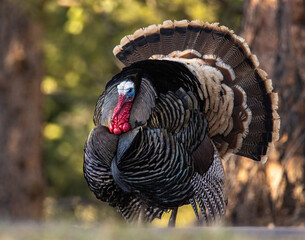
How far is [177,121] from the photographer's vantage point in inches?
193

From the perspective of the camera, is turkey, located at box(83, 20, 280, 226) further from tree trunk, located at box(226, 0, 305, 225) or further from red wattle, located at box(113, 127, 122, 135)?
tree trunk, located at box(226, 0, 305, 225)

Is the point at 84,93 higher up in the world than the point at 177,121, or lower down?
higher up

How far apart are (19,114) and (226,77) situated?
6.26 metres

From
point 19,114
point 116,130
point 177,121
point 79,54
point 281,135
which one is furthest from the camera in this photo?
point 79,54

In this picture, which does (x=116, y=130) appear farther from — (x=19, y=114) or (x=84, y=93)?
(x=84, y=93)

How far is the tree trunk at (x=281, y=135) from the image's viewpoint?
6656 millimetres

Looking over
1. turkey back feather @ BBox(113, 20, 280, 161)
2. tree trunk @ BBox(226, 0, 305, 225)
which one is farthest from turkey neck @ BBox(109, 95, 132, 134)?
tree trunk @ BBox(226, 0, 305, 225)

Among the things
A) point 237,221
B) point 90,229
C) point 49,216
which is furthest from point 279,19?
point 49,216

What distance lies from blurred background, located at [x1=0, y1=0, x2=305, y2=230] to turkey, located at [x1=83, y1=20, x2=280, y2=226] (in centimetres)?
66

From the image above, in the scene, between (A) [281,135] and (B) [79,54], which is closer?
(A) [281,135]

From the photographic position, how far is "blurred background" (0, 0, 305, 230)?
22.0ft

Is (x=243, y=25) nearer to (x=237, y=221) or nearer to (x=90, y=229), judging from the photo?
(x=237, y=221)

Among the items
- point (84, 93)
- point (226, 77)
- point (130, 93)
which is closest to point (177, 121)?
point (130, 93)

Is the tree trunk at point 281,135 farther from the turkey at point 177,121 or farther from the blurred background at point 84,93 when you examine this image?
the turkey at point 177,121
